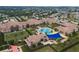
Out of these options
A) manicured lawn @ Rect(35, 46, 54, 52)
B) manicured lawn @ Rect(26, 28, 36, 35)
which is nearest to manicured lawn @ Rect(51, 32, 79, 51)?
manicured lawn @ Rect(35, 46, 54, 52)

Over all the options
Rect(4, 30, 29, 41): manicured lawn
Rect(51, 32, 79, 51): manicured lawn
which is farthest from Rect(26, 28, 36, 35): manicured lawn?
Rect(51, 32, 79, 51): manicured lawn

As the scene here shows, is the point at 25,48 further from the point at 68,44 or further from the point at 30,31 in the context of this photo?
the point at 68,44

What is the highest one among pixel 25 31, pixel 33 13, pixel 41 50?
pixel 33 13

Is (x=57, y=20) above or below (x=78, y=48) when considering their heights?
above

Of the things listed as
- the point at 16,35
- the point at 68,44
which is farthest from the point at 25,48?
the point at 68,44

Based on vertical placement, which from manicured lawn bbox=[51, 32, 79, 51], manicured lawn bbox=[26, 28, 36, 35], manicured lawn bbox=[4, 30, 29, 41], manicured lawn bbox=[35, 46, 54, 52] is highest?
manicured lawn bbox=[26, 28, 36, 35]

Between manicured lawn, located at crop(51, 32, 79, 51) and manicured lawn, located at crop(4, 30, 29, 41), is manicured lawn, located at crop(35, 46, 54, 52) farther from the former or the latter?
manicured lawn, located at crop(4, 30, 29, 41)

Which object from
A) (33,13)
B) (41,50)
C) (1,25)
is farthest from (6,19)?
(41,50)

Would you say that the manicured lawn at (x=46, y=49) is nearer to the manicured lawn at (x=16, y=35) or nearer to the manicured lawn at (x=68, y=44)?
the manicured lawn at (x=68, y=44)

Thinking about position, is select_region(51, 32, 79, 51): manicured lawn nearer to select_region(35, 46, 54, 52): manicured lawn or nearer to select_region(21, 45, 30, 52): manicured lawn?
select_region(35, 46, 54, 52): manicured lawn

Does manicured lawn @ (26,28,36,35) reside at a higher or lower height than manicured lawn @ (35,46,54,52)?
higher

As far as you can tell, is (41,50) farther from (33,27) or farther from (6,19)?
(6,19)
